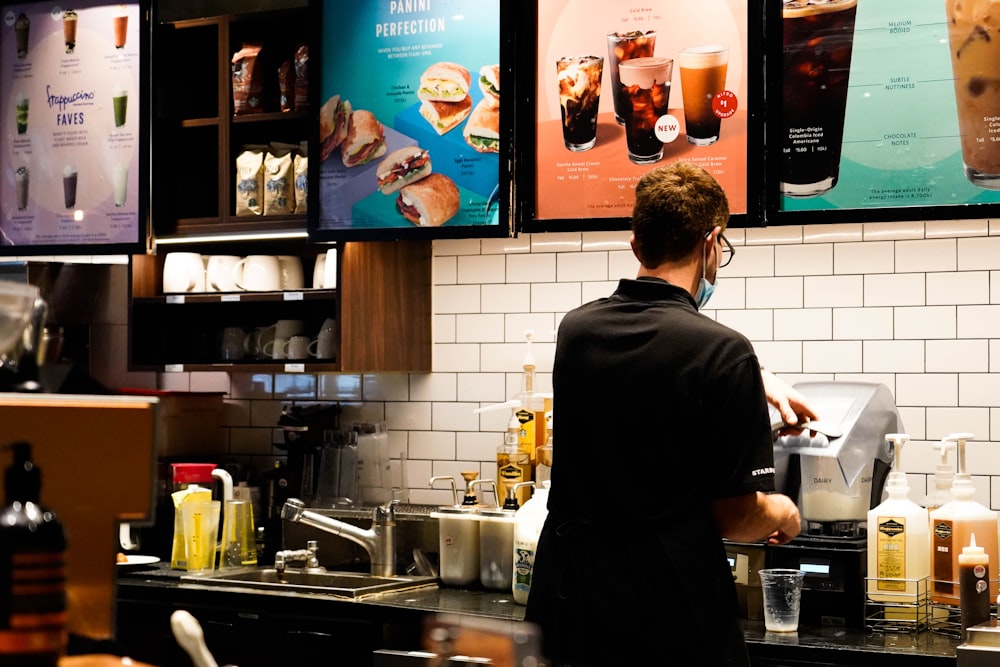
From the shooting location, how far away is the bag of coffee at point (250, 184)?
179 inches

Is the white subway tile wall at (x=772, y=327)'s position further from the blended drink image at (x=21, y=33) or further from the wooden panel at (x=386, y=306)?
the blended drink image at (x=21, y=33)

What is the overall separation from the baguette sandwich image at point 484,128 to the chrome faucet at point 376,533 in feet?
3.98

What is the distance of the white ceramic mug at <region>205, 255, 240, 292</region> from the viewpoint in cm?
459

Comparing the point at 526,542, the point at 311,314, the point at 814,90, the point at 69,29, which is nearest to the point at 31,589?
the point at 526,542

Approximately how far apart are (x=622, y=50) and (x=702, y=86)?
290 millimetres

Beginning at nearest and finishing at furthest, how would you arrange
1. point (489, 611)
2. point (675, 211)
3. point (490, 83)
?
point (675, 211), point (489, 611), point (490, 83)

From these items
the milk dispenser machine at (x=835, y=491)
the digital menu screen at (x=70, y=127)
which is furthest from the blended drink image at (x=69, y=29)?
the milk dispenser machine at (x=835, y=491)

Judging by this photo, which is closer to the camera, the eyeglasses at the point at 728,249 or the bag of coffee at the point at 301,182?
the eyeglasses at the point at 728,249

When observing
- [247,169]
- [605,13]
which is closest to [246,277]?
[247,169]

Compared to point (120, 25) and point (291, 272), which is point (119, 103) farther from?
point (291, 272)

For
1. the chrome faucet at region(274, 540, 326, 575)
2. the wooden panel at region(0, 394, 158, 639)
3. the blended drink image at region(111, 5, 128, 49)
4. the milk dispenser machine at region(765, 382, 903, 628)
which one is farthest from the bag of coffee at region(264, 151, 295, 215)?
the wooden panel at region(0, 394, 158, 639)

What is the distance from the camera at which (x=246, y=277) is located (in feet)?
15.0

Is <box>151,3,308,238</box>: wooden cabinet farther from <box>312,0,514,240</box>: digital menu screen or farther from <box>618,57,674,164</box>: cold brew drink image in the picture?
<box>618,57,674,164</box>: cold brew drink image

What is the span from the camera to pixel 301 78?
4.53 meters
